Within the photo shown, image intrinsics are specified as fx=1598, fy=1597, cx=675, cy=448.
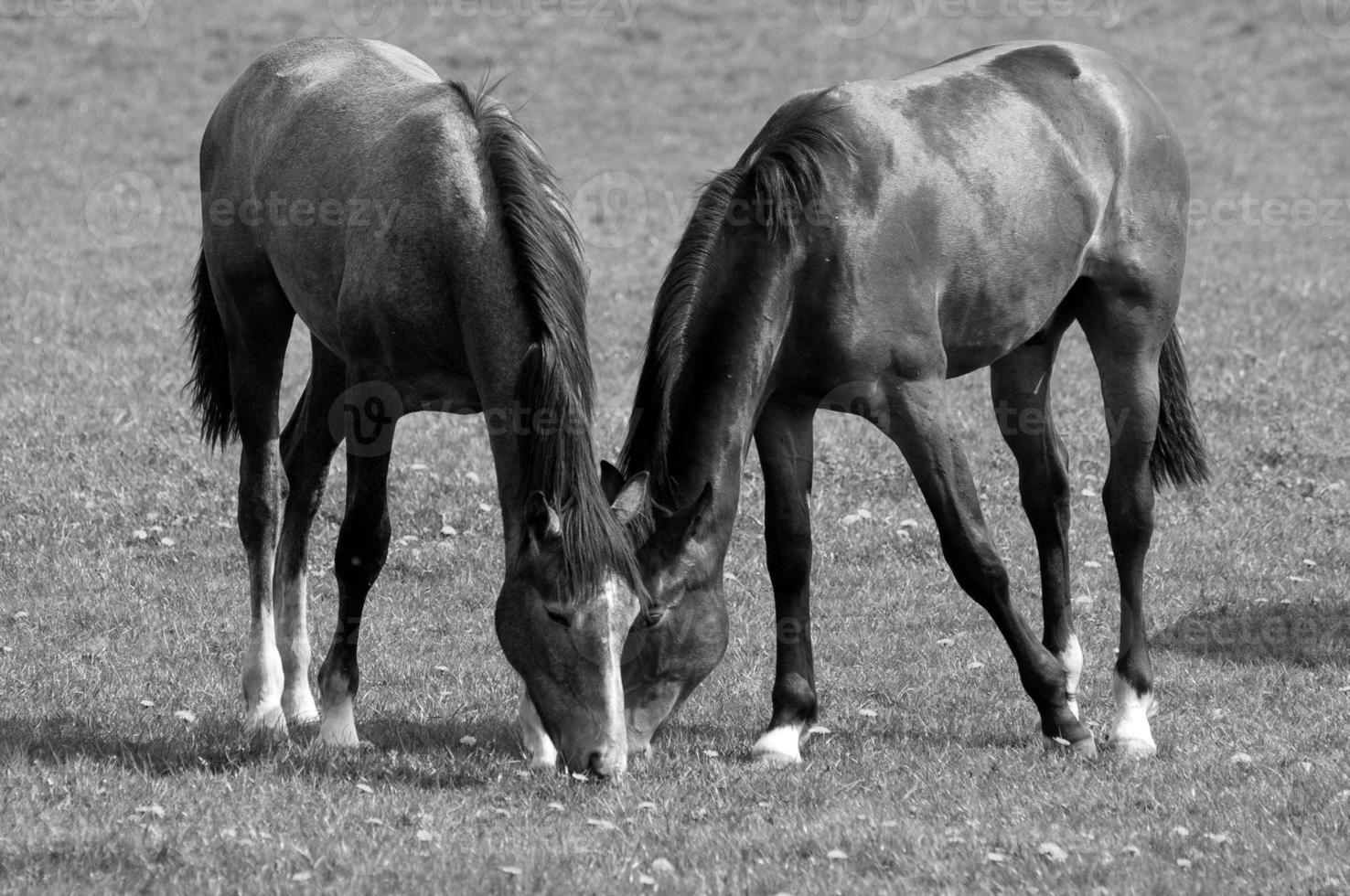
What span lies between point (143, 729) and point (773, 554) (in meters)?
2.37

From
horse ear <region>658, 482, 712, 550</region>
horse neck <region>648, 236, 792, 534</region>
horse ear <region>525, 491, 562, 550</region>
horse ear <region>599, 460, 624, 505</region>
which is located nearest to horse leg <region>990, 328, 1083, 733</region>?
horse neck <region>648, 236, 792, 534</region>

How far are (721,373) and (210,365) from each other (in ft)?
9.12

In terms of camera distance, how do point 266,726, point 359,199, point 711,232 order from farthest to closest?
point 266,726
point 359,199
point 711,232

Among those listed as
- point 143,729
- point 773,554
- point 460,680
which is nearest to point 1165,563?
point 773,554

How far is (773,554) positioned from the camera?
5.94 metres

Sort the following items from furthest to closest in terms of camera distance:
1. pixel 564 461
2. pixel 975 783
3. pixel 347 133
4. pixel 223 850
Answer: pixel 347 133, pixel 975 783, pixel 564 461, pixel 223 850

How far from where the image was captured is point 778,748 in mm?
5652

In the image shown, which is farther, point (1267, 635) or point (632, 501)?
point (1267, 635)

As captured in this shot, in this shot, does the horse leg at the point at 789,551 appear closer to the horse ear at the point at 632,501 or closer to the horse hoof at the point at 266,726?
the horse ear at the point at 632,501

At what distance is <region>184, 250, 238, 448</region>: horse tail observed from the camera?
7.00 metres

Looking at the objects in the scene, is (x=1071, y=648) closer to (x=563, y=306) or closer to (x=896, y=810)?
(x=896, y=810)

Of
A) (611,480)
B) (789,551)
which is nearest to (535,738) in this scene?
(611,480)

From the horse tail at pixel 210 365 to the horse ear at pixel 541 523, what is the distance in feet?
8.66

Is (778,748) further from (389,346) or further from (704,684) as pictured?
(389,346)
